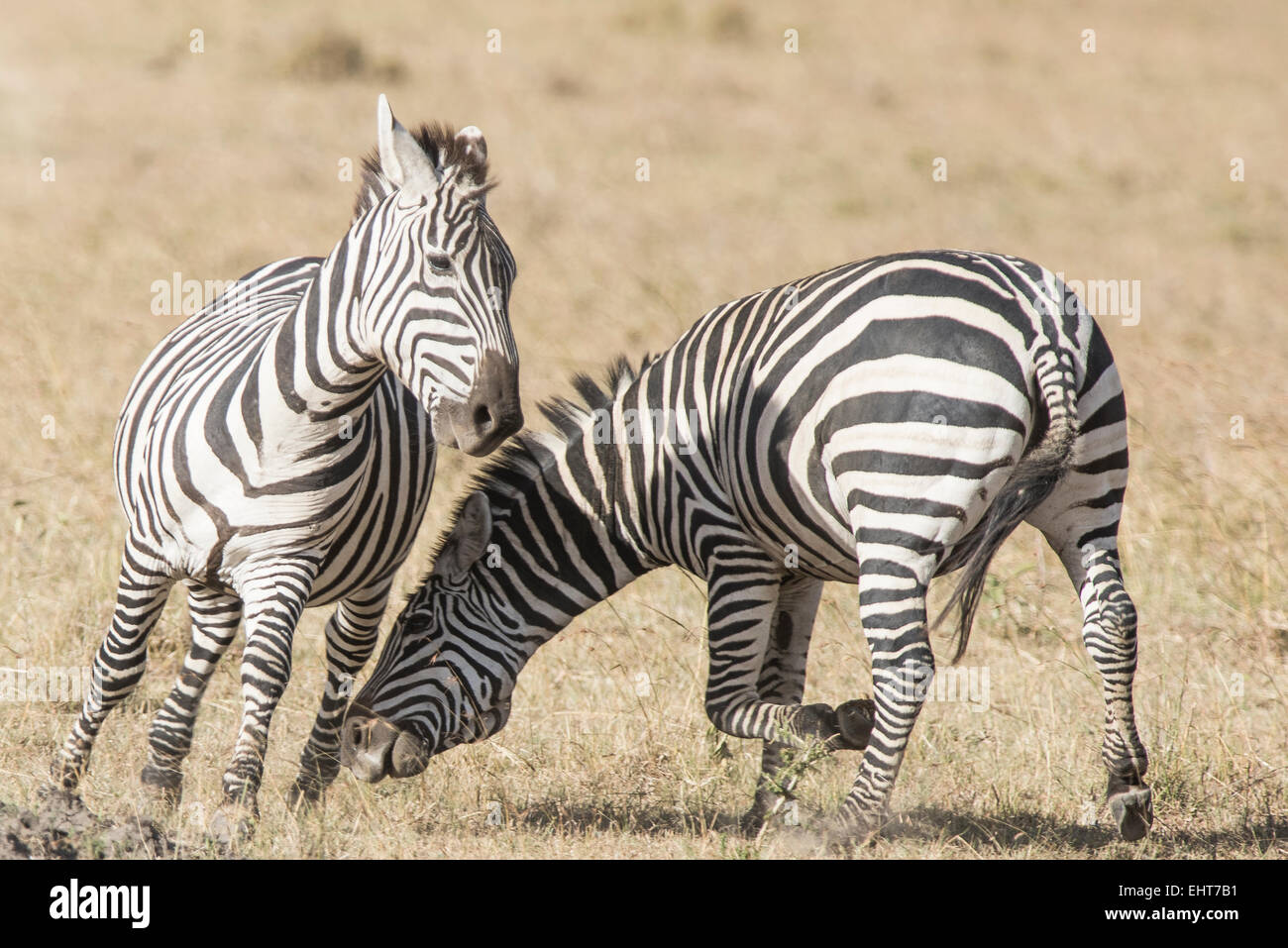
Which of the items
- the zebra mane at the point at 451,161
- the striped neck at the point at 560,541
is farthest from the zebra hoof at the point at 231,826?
the zebra mane at the point at 451,161

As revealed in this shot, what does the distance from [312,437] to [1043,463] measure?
235cm

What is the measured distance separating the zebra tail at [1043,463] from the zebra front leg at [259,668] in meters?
2.09

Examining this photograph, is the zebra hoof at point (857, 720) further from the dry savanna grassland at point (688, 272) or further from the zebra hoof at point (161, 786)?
the zebra hoof at point (161, 786)

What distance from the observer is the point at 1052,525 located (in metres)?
4.84

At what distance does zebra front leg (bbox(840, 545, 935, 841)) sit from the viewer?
175 inches

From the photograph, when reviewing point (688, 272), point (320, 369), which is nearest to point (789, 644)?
point (320, 369)

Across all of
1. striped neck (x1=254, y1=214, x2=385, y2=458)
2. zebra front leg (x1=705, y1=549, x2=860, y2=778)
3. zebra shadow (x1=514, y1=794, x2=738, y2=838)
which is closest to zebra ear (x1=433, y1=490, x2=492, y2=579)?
striped neck (x1=254, y1=214, x2=385, y2=458)

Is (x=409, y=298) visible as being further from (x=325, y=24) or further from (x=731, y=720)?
(x=325, y=24)

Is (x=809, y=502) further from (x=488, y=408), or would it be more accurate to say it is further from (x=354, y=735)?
(x=354, y=735)

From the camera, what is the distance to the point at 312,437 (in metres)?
4.50

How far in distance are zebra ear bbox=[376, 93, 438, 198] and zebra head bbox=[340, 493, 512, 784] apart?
1374 millimetres

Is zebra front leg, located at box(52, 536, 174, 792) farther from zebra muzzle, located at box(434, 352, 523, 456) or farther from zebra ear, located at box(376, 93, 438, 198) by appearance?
zebra ear, located at box(376, 93, 438, 198)

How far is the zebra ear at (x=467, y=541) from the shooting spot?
5.17 metres
